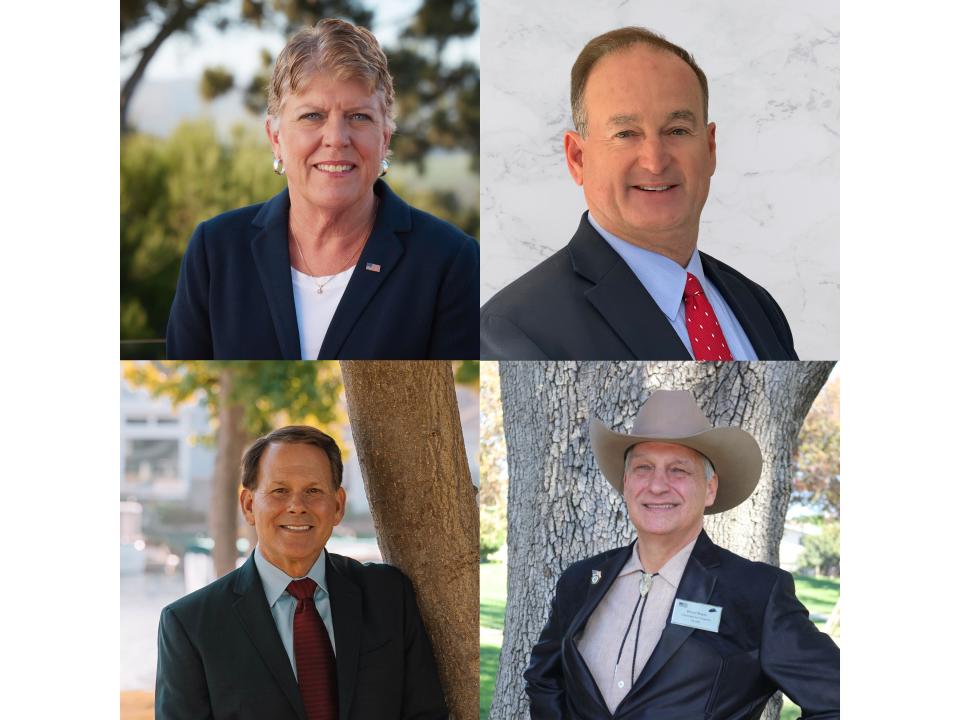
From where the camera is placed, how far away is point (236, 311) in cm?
484

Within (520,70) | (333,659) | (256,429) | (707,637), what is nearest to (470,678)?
(333,659)

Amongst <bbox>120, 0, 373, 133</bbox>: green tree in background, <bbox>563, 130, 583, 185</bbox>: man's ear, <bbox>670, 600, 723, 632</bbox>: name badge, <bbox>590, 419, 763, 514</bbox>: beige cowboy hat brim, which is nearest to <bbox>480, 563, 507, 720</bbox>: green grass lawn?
<bbox>590, 419, 763, 514</bbox>: beige cowboy hat brim

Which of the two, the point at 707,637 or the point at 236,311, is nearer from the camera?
the point at 707,637

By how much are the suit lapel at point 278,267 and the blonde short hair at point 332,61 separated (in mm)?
372

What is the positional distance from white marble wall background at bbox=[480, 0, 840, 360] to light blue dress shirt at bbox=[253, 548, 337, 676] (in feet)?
3.98

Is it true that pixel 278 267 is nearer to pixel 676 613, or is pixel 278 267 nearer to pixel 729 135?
pixel 729 135

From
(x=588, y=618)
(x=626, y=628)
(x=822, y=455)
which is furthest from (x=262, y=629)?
(x=822, y=455)

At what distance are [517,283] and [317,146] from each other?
90 cm

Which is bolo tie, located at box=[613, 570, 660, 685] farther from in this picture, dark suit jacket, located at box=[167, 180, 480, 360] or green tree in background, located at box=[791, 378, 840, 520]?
dark suit jacket, located at box=[167, 180, 480, 360]

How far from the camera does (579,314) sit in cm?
473

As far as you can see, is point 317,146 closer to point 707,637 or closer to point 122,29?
point 122,29

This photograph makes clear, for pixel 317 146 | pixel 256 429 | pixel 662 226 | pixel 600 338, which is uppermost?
pixel 317 146

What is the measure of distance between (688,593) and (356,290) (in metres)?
1.64

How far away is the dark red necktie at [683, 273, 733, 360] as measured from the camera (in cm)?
478
